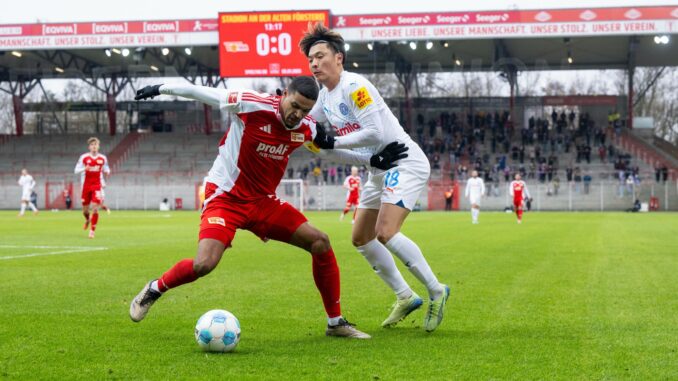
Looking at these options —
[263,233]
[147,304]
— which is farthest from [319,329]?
[147,304]

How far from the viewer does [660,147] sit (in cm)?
5675

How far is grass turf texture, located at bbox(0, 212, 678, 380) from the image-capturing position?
5379 millimetres

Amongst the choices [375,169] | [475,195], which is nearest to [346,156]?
[375,169]

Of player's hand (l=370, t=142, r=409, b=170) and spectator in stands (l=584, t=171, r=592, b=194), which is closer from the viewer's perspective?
player's hand (l=370, t=142, r=409, b=170)

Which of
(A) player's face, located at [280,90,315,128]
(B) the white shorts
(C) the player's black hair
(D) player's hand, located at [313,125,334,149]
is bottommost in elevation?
(B) the white shorts

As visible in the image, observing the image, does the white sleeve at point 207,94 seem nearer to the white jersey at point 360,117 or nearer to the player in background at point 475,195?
the white jersey at point 360,117

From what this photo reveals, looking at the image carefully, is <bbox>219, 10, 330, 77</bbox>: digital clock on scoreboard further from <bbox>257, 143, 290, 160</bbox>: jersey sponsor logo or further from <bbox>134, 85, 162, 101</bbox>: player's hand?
<bbox>257, 143, 290, 160</bbox>: jersey sponsor logo

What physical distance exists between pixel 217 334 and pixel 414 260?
1987 millimetres

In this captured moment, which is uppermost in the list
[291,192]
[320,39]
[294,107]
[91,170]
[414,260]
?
[320,39]

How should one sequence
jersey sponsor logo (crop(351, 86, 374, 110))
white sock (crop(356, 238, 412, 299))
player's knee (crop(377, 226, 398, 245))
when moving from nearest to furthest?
jersey sponsor logo (crop(351, 86, 374, 110)) < player's knee (crop(377, 226, 398, 245)) < white sock (crop(356, 238, 412, 299))

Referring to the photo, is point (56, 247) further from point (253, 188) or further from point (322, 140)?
point (322, 140)

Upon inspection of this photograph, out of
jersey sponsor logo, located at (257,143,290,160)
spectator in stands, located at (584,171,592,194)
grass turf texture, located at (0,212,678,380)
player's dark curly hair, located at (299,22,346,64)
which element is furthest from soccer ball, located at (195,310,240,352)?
spectator in stands, located at (584,171,592,194)

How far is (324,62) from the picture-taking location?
22.9 ft

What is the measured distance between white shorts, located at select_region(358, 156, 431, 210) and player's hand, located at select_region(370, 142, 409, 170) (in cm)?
13
